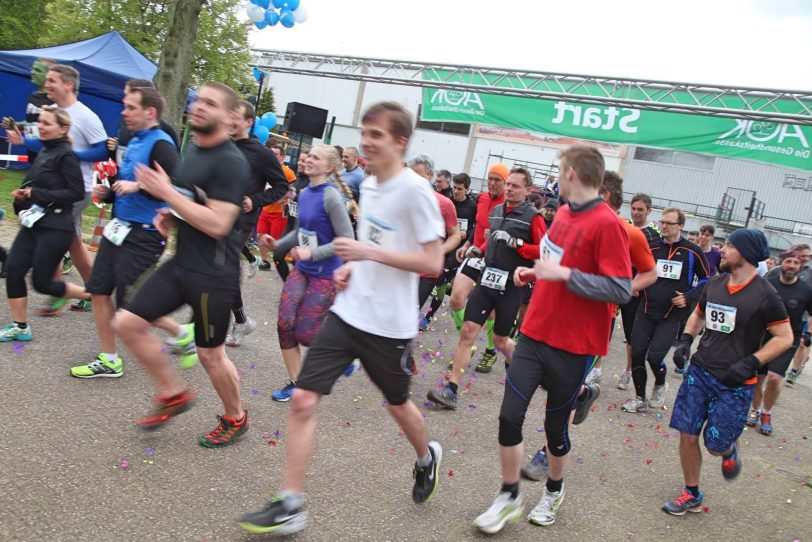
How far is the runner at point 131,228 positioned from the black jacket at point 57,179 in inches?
14.8

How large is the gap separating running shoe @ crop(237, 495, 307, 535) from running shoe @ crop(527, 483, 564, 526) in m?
1.37

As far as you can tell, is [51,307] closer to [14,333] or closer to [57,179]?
[14,333]

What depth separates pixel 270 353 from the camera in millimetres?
5875

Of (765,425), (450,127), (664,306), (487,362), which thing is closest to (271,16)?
(487,362)

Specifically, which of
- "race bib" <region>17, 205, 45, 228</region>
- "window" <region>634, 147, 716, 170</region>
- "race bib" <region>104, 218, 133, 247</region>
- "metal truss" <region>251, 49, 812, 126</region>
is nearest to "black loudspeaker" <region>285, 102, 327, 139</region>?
"metal truss" <region>251, 49, 812, 126</region>

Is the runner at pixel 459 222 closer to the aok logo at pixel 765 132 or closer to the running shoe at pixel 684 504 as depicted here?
the running shoe at pixel 684 504

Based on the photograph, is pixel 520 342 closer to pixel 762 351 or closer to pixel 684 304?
pixel 762 351

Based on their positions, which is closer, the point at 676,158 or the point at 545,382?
the point at 545,382

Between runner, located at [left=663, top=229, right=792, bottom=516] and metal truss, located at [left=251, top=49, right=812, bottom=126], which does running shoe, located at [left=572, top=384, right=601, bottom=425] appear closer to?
runner, located at [left=663, top=229, right=792, bottom=516]

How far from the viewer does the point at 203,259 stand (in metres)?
3.32

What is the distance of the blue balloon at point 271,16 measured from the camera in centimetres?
1528

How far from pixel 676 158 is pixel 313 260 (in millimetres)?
35654

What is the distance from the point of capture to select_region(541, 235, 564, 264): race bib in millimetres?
3378

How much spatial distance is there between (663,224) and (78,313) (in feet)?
18.6
